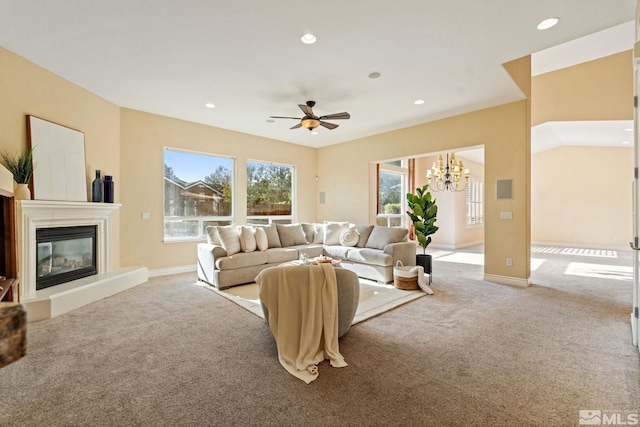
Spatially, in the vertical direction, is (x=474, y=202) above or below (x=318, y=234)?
above

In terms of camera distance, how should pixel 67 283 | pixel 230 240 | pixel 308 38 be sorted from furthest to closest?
pixel 230 240, pixel 67 283, pixel 308 38

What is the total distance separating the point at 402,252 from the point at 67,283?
4958mm

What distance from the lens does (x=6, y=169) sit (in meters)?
3.26

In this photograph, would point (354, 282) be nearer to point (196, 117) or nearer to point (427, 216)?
point (427, 216)

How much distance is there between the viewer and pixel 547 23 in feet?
9.28

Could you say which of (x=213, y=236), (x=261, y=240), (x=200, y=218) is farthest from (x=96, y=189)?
(x=261, y=240)

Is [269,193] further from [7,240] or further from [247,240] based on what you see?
[7,240]

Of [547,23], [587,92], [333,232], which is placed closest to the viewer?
[547,23]

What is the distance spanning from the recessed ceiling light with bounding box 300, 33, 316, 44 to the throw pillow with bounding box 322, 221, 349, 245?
377 cm

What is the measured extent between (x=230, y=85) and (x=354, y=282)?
10.8ft

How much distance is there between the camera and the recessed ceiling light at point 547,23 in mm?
2781

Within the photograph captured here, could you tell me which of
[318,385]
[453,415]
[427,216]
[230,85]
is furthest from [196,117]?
[453,415]

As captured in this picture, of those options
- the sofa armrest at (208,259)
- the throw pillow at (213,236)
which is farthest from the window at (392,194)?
the sofa armrest at (208,259)

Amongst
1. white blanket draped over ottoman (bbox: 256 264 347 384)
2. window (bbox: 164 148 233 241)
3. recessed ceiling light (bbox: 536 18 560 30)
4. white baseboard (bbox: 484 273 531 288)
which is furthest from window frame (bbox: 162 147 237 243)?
recessed ceiling light (bbox: 536 18 560 30)
